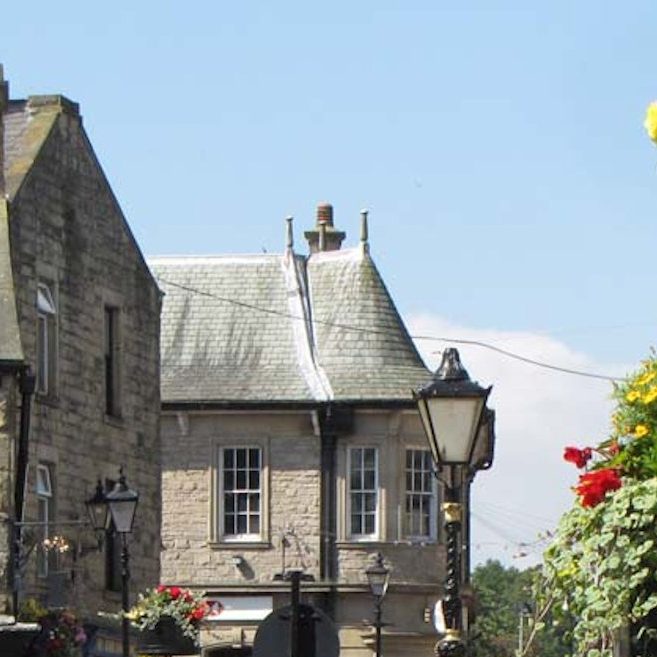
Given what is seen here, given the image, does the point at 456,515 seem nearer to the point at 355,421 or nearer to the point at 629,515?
the point at 629,515

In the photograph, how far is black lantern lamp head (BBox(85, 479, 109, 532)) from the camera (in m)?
35.2

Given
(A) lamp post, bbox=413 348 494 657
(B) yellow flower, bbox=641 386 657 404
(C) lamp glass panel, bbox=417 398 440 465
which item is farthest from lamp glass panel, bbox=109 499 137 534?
(B) yellow flower, bbox=641 386 657 404

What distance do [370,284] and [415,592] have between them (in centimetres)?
600

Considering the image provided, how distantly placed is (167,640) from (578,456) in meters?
19.2

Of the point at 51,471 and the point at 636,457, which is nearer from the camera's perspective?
the point at 636,457

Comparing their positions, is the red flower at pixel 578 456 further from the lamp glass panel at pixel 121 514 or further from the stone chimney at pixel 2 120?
the stone chimney at pixel 2 120

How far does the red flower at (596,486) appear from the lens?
1236 cm

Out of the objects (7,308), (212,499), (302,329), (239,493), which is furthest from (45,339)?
(302,329)

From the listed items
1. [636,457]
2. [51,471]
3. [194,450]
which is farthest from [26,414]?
[636,457]

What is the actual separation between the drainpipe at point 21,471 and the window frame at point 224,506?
15.6 m

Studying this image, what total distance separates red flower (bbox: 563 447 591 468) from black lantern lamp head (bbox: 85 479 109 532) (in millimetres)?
22001

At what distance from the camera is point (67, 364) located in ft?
123

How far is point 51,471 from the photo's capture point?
3659 cm

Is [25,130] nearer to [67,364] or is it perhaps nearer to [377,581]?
[67,364]
